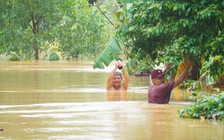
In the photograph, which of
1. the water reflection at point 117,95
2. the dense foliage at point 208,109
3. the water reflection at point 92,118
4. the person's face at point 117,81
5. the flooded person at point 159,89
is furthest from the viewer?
the person's face at point 117,81

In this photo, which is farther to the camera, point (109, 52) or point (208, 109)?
point (109, 52)

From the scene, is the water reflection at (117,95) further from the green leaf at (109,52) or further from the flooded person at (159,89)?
the green leaf at (109,52)

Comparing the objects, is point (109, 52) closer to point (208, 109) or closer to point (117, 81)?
point (117, 81)

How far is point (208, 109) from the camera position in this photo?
1250 cm

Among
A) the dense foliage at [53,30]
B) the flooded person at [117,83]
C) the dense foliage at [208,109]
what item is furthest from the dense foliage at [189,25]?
the dense foliage at [53,30]

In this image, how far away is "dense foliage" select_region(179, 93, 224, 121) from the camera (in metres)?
12.3

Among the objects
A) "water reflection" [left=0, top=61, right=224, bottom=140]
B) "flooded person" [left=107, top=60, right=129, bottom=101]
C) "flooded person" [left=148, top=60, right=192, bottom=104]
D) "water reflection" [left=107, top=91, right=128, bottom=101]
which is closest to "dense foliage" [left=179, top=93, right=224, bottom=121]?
"water reflection" [left=0, top=61, right=224, bottom=140]

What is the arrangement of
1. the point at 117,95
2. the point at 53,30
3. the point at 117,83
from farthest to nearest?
the point at 53,30, the point at 117,83, the point at 117,95

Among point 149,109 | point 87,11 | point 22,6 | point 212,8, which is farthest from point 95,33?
point 212,8

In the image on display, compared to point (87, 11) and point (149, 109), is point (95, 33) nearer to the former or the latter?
point (87, 11)

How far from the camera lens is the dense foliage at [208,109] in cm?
1233

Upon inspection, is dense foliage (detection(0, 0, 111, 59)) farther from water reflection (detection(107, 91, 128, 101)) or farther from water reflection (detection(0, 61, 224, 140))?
water reflection (detection(0, 61, 224, 140))

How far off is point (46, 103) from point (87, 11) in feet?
134

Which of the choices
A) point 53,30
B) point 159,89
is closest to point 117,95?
point 159,89
